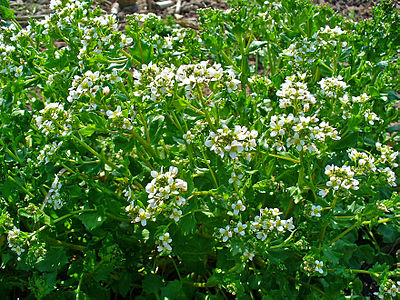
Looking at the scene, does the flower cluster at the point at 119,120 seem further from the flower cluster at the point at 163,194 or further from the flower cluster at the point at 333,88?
the flower cluster at the point at 333,88

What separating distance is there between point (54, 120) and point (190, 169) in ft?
2.87

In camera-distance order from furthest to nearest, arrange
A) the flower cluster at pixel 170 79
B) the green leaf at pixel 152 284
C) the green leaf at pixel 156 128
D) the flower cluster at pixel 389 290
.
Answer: the green leaf at pixel 152 284, the green leaf at pixel 156 128, the flower cluster at pixel 389 290, the flower cluster at pixel 170 79

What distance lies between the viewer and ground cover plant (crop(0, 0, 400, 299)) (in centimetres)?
243

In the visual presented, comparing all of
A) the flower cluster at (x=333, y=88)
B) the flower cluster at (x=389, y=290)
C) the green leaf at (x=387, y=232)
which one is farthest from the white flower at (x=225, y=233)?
the green leaf at (x=387, y=232)

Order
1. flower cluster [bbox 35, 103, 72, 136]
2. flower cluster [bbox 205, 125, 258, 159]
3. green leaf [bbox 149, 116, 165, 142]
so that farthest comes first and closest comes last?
green leaf [bbox 149, 116, 165, 142] < flower cluster [bbox 35, 103, 72, 136] < flower cluster [bbox 205, 125, 258, 159]

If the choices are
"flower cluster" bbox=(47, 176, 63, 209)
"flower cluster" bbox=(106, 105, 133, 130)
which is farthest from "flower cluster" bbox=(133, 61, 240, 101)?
"flower cluster" bbox=(47, 176, 63, 209)

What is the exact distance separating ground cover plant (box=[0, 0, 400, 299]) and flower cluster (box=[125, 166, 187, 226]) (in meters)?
0.01

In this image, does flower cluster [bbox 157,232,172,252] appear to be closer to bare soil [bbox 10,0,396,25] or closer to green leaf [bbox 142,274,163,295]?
green leaf [bbox 142,274,163,295]

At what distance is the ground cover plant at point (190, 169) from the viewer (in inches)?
95.7

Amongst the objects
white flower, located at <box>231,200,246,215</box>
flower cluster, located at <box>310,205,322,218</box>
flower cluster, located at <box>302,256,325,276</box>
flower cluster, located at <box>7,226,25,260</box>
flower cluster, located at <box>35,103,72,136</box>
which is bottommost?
flower cluster, located at <box>302,256,325,276</box>

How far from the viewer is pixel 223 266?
8.83 ft

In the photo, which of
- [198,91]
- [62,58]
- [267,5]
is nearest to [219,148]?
[198,91]

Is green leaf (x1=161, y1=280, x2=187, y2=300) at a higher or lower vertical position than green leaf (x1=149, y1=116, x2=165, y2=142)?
lower

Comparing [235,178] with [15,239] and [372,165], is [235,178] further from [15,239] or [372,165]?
[15,239]
